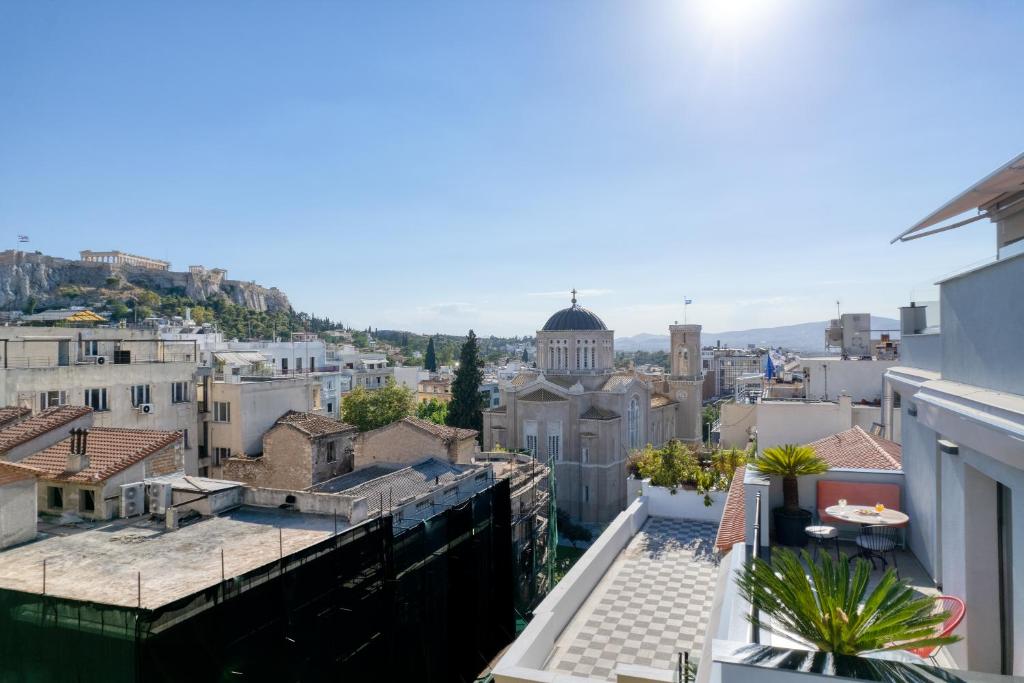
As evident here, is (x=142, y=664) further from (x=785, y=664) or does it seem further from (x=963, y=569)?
(x=963, y=569)

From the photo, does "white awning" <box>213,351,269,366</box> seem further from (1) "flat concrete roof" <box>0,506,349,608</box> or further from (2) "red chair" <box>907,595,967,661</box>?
(2) "red chair" <box>907,595,967,661</box>

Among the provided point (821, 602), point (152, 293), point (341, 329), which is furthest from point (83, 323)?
point (341, 329)

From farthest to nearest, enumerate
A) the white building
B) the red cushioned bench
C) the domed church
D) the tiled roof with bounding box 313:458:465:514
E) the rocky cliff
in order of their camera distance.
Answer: the rocky cliff → the domed church → the tiled roof with bounding box 313:458:465:514 → the red cushioned bench → the white building

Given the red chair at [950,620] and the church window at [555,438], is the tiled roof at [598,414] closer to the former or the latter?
the church window at [555,438]

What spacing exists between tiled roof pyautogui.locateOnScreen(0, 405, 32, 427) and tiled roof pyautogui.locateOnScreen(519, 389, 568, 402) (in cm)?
2381

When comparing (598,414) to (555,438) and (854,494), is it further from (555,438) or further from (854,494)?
(854,494)

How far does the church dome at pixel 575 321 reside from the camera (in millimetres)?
39062

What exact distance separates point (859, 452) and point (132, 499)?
45.0 feet

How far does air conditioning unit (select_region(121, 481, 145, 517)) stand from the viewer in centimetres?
1216

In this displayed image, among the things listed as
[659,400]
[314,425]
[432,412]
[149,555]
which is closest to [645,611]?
[149,555]

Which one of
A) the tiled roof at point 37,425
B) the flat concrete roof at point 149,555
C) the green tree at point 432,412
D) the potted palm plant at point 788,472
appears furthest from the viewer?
the green tree at point 432,412

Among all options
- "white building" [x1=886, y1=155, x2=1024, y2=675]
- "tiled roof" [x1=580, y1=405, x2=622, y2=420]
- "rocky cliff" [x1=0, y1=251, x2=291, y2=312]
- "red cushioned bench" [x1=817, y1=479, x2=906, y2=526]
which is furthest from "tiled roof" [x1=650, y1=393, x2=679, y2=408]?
"rocky cliff" [x1=0, y1=251, x2=291, y2=312]

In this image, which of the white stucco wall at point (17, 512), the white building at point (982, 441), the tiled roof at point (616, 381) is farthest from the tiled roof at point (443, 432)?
the white building at point (982, 441)

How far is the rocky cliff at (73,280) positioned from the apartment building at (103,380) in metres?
91.1
